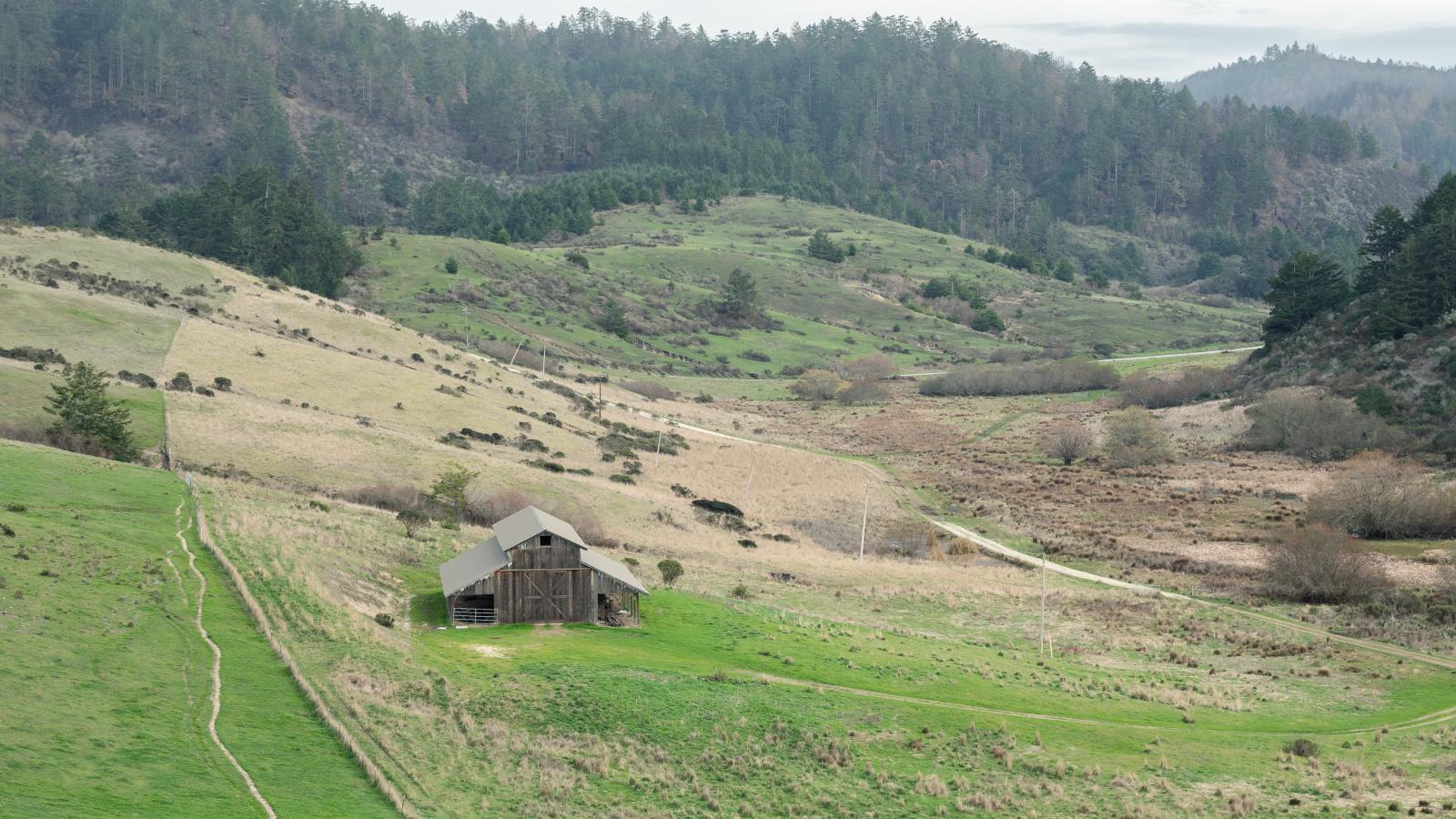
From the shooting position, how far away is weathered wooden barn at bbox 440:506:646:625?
→ 155ft

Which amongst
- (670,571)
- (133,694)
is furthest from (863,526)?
(133,694)

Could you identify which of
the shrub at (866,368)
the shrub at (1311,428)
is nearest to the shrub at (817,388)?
the shrub at (866,368)

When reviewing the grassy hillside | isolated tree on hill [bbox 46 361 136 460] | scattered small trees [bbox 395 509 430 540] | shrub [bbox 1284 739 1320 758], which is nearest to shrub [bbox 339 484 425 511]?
scattered small trees [bbox 395 509 430 540]

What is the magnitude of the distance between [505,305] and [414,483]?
280 ft

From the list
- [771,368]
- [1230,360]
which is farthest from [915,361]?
[1230,360]

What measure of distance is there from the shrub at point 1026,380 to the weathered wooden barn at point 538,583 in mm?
103273

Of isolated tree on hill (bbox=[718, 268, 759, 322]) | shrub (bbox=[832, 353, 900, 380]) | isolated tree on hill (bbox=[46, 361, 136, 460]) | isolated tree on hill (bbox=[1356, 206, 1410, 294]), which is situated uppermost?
isolated tree on hill (bbox=[1356, 206, 1410, 294])

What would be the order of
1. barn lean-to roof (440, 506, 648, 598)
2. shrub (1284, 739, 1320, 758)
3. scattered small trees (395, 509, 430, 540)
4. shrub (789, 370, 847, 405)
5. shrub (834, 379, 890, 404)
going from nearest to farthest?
shrub (1284, 739, 1320, 758)
barn lean-to roof (440, 506, 648, 598)
scattered small trees (395, 509, 430, 540)
shrub (834, 379, 890, 404)
shrub (789, 370, 847, 405)

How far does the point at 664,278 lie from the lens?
185625mm

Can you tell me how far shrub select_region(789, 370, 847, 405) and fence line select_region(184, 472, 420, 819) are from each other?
99.5m

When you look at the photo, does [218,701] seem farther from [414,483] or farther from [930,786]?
[414,483]

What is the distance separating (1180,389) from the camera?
13438 centimetres

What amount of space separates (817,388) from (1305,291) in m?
48.5

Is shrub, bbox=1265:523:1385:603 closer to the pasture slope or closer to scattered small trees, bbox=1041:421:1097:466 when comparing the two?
the pasture slope
